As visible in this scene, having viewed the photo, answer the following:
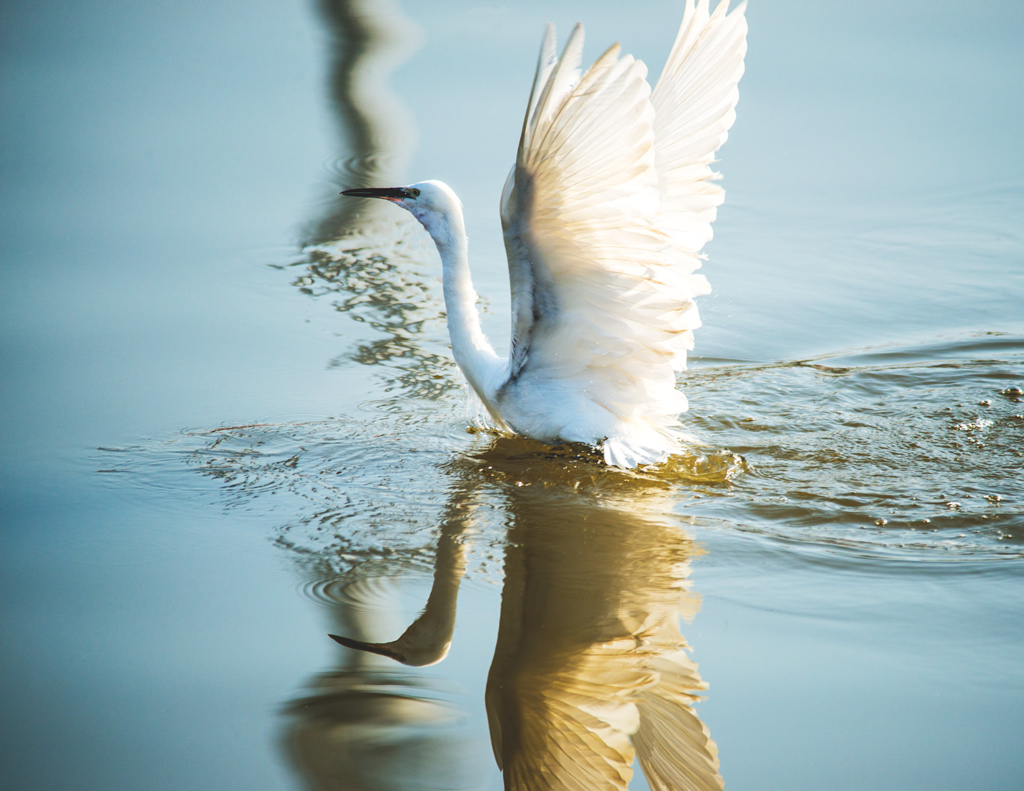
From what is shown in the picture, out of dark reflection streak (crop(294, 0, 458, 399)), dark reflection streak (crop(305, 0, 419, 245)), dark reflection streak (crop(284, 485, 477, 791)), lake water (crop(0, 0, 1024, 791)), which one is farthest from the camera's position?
dark reflection streak (crop(305, 0, 419, 245))

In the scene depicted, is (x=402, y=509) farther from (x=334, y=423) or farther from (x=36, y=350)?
(x=36, y=350)

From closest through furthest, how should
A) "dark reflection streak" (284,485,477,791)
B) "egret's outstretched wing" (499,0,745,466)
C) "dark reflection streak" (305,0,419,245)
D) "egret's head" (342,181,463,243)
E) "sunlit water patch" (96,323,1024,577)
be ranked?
"dark reflection streak" (284,485,477,791) < "egret's outstretched wing" (499,0,745,466) < "sunlit water patch" (96,323,1024,577) < "egret's head" (342,181,463,243) < "dark reflection streak" (305,0,419,245)

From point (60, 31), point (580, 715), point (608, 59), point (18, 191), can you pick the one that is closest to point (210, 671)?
point (580, 715)

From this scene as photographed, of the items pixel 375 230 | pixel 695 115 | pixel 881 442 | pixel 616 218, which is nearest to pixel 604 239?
pixel 616 218

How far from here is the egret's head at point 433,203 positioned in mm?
4156

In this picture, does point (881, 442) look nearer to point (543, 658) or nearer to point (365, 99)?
point (543, 658)

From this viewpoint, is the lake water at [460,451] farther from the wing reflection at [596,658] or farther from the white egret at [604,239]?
the white egret at [604,239]

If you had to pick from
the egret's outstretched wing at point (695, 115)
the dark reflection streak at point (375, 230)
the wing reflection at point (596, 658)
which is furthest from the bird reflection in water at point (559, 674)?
the dark reflection streak at point (375, 230)

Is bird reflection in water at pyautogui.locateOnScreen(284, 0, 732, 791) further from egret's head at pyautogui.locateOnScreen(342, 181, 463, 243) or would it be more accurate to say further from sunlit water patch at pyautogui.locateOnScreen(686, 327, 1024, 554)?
egret's head at pyautogui.locateOnScreen(342, 181, 463, 243)

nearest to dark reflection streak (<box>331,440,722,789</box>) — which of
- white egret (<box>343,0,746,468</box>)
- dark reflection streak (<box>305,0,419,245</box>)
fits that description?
white egret (<box>343,0,746,468</box>)

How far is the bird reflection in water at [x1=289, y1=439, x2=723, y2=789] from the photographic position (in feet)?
7.77

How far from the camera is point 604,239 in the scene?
338 centimetres

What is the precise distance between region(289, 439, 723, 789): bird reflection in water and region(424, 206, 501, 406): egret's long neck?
2.54ft

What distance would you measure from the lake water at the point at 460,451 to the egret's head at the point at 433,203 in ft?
2.72
